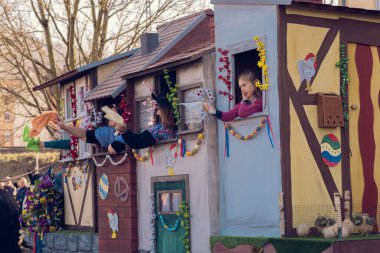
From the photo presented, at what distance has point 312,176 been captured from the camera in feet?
50.1

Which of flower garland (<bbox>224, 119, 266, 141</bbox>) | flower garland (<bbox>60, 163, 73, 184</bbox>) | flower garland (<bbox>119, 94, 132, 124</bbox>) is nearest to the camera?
flower garland (<bbox>224, 119, 266, 141</bbox>)

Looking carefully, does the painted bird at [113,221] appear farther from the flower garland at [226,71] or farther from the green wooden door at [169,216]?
the flower garland at [226,71]

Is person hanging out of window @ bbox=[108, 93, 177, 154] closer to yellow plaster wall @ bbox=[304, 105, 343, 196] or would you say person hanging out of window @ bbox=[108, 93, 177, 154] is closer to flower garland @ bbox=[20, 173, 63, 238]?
yellow plaster wall @ bbox=[304, 105, 343, 196]

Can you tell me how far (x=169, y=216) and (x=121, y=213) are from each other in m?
1.80

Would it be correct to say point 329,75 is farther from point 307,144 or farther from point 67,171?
point 67,171

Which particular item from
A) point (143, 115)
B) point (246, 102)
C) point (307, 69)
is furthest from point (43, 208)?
point (307, 69)

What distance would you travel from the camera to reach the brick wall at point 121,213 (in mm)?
19188

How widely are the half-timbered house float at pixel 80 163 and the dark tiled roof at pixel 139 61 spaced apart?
503mm

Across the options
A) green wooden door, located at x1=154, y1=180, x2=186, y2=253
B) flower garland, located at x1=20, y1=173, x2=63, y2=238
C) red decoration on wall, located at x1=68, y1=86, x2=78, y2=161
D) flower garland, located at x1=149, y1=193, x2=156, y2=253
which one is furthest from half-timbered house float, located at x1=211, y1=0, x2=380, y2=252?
flower garland, located at x1=20, y1=173, x2=63, y2=238

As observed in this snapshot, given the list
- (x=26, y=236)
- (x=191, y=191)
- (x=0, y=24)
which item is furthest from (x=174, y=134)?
(x=0, y=24)

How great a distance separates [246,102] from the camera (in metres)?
15.9

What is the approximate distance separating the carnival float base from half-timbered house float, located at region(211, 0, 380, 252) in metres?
0.03

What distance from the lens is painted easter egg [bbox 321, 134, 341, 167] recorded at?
50.4 feet

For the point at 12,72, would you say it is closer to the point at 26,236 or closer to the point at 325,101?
the point at 26,236
